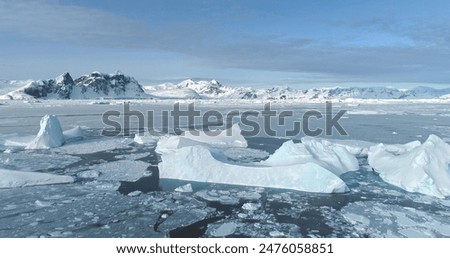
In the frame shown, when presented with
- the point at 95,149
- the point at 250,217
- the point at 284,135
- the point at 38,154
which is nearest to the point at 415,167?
the point at 250,217

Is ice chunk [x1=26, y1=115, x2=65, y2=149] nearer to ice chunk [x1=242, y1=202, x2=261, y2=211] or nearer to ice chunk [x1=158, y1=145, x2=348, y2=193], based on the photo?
ice chunk [x1=158, y1=145, x2=348, y2=193]

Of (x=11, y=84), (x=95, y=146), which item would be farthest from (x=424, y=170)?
(x=11, y=84)

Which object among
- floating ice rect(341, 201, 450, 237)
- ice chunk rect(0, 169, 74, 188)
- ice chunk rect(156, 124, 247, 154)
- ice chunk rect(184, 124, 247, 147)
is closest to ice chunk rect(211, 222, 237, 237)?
floating ice rect(341, 201, 450, 237)

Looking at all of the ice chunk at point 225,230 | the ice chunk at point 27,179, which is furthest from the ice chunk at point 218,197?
the ice chunk at point 27,179

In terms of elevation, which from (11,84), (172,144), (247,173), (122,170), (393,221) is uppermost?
(11,84)

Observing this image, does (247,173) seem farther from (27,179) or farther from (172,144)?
(27,179)
